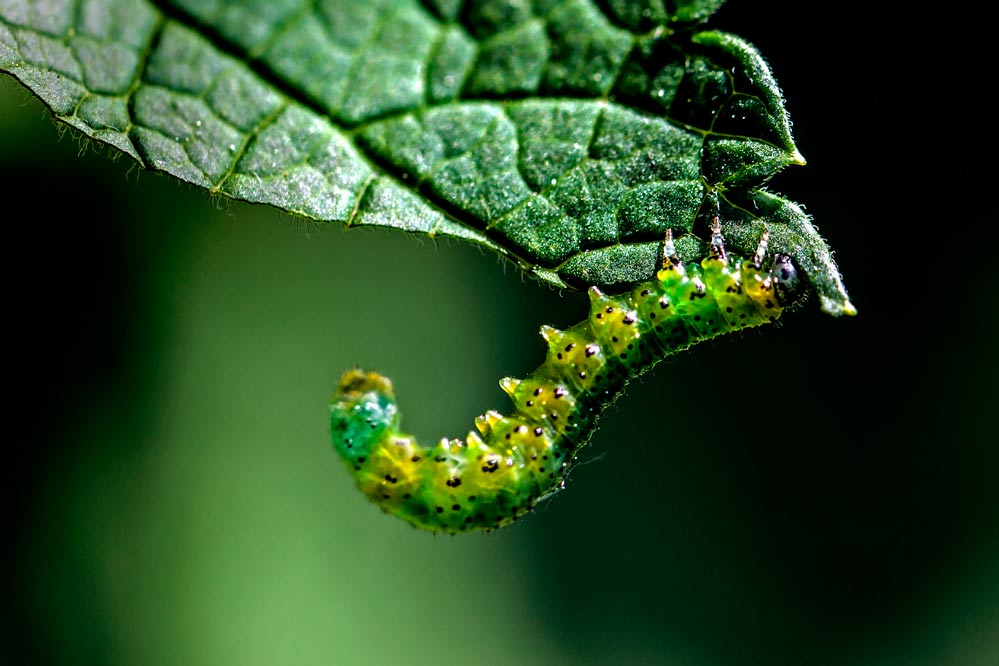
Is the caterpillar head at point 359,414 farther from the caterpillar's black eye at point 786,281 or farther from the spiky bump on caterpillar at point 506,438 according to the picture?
the caterpillar's black eye at point 786,281

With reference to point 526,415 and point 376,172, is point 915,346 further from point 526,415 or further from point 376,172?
point 376,172

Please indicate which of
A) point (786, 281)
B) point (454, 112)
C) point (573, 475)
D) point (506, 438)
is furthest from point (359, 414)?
point (573, 475)

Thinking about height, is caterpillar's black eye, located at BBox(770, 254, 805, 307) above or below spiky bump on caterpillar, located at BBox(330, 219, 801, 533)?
above

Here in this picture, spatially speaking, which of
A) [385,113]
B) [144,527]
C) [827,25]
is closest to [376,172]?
[385,113]

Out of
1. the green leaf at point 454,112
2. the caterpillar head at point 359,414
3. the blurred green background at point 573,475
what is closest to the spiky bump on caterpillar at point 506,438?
the caterpillar head at point 359,414

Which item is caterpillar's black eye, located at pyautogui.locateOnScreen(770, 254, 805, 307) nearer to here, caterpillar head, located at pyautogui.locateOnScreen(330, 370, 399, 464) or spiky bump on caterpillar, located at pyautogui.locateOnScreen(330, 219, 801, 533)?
spiky bump on caterpillar, located at pyautogui.locateOnScreen(330, 219, 801, 533)

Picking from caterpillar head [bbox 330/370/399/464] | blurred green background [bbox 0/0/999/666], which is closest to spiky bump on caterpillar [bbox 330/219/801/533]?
caterpillar head [bbox 330/370/399/464]
